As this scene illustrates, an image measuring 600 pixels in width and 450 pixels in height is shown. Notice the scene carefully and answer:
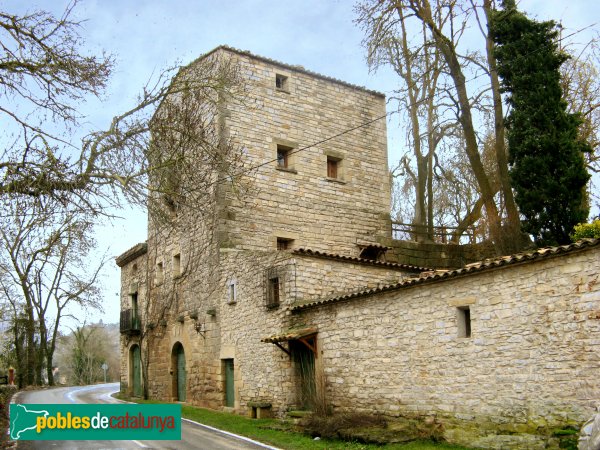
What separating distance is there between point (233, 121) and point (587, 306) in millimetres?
12946

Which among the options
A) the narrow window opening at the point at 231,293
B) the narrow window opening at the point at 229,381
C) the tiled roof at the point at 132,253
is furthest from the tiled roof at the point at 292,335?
the tiled roof at the point at 132,253

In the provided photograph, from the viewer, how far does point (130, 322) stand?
25.3 metres

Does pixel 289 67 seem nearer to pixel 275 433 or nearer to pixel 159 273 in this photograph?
pixel 159 273

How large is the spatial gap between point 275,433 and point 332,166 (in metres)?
11.2

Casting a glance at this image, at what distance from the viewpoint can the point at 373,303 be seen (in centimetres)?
1282

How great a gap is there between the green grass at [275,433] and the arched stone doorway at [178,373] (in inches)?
140

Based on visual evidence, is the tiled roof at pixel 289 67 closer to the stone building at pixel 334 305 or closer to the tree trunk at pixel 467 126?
the stone building at pixel 334 305

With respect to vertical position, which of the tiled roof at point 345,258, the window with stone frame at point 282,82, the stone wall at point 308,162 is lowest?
the tiled roof at point 345,258

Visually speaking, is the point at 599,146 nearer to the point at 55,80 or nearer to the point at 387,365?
the point at 387,365

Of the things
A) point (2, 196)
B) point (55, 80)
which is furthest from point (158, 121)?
point (2, 196)

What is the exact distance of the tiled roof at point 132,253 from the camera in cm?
2487

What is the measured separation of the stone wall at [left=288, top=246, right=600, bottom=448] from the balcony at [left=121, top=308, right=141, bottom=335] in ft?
44.3

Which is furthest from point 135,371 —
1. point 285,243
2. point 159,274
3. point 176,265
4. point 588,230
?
point 588,230

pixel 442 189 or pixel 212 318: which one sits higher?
pixel 442 189
